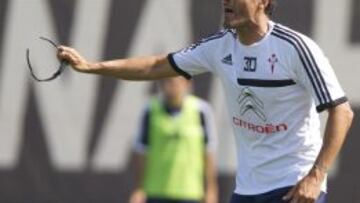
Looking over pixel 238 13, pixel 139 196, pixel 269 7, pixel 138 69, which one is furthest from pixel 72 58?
pixel 139 196

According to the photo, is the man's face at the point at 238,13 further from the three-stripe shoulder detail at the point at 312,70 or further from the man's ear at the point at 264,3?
the three-stripe shoulder detail at the point at 312,70

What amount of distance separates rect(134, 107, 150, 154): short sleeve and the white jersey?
3.82 meters

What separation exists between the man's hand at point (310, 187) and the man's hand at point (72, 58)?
1.43 m

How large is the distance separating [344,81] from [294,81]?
4.88 metres

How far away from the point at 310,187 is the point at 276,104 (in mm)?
518

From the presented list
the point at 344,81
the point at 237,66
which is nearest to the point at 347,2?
the point at 344,81

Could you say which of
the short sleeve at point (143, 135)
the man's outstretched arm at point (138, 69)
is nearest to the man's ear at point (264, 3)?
the man's outstretched arm at point (138, 69)

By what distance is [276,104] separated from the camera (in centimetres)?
642

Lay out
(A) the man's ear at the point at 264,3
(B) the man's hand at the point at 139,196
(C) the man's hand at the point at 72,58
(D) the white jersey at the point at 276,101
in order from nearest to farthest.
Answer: (D) the white jersey at the point at 276,101
(A) the man's ear at the point at 264,3
(C) the man's hand at the point at 72,58
(B) the man's hand at the point at 139,196

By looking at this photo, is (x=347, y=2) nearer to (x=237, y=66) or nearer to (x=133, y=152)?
(x=133, y=152)

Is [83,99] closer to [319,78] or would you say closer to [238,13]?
[238,13]

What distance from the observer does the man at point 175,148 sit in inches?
411

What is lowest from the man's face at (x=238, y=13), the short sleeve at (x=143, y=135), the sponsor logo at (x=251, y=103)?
the short sleeve at (x=143, y=135)

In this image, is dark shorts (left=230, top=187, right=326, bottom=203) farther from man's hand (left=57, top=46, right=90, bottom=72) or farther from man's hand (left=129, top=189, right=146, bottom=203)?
man's hand (left=129, top=189, right=146, bottom=203)
